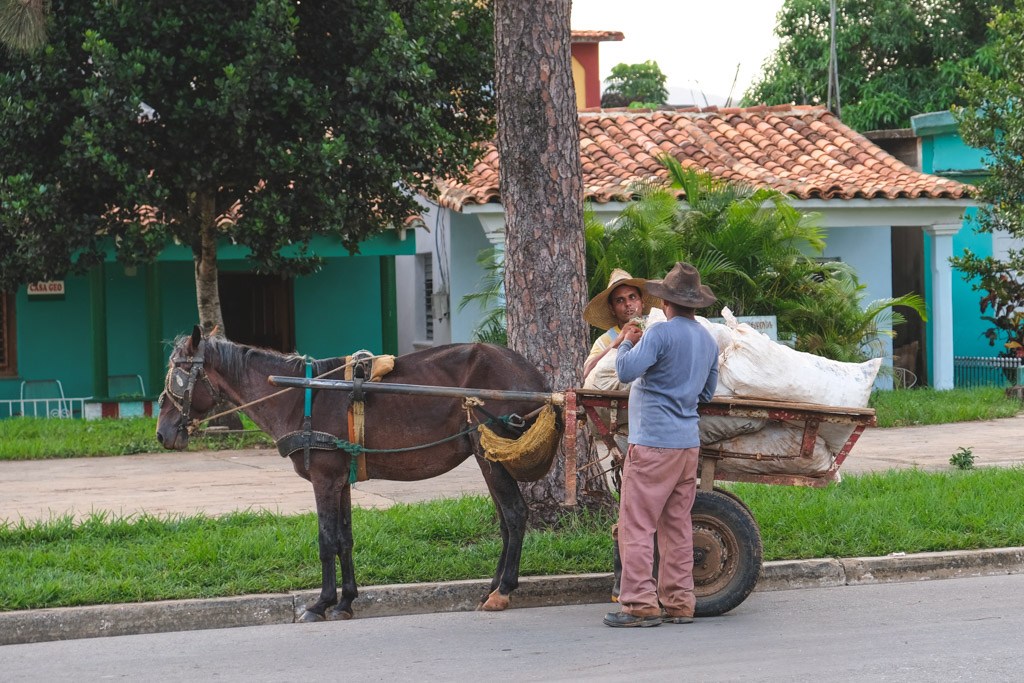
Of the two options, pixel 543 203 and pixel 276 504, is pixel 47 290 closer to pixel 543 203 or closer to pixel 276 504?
pixel 276 504

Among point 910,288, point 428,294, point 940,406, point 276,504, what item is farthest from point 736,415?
point 910,288

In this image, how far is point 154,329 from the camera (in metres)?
18.2

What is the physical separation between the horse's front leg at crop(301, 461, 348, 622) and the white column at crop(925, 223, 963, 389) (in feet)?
42.1

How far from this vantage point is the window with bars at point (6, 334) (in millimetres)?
19266

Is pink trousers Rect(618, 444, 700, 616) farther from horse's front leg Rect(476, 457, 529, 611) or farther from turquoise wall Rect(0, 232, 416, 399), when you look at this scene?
turquoise wall Rect(0, 232, 416, 399)

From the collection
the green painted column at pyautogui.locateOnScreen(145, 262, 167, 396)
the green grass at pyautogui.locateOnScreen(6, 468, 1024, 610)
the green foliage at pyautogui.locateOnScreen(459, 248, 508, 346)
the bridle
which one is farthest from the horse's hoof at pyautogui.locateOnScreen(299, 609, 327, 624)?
the green painted column at pyautogui.locateOnScreen(145, 262, 167, 396)

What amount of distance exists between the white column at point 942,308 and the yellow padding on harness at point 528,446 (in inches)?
480

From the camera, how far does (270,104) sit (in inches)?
521

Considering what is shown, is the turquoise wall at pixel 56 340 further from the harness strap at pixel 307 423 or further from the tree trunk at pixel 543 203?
the harness strap at pixel 307 423

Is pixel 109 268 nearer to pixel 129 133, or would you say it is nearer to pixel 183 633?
pixel 129 133

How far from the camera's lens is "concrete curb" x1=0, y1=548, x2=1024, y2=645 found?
7012mm

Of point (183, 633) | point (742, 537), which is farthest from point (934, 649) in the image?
point (183, 633)

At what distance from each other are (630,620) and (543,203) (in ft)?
9.94

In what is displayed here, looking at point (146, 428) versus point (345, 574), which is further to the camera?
point (146, 428)
